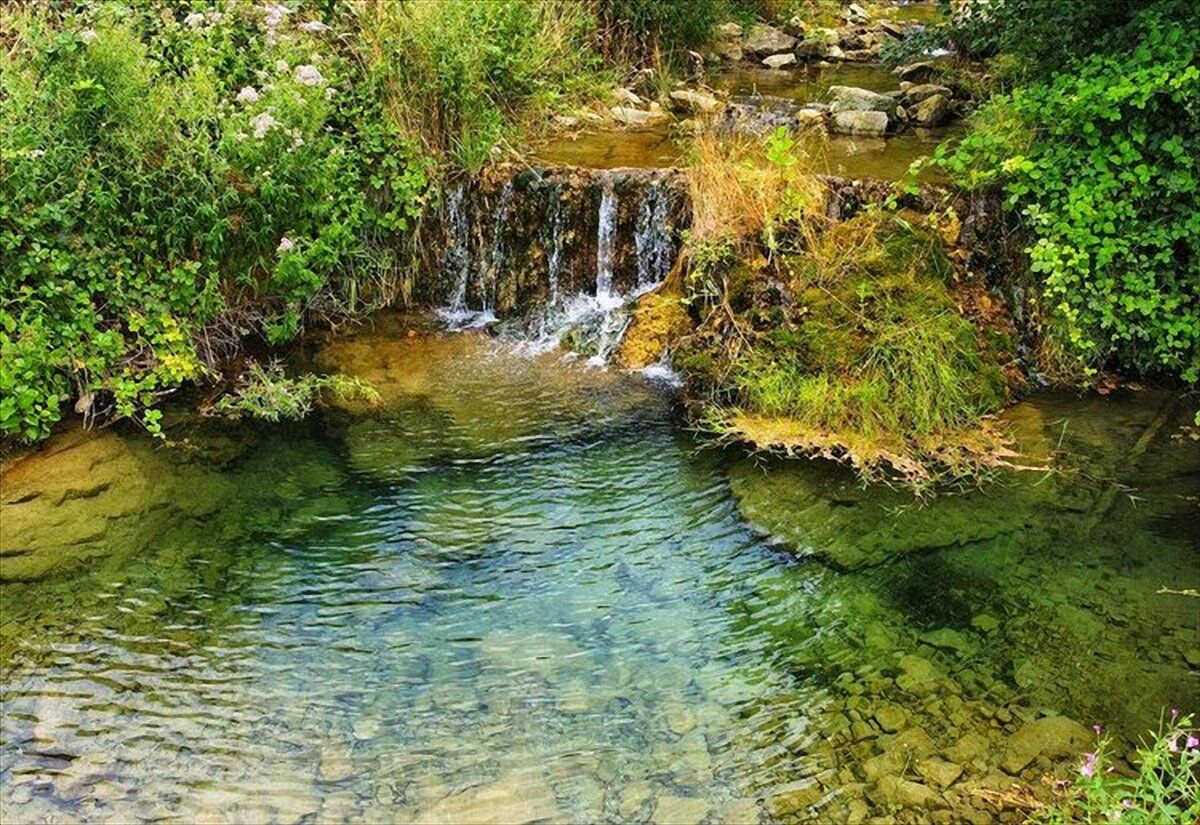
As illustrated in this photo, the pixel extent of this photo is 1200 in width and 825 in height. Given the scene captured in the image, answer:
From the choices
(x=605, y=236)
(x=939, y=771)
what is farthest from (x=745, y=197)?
(x=939, y=771)

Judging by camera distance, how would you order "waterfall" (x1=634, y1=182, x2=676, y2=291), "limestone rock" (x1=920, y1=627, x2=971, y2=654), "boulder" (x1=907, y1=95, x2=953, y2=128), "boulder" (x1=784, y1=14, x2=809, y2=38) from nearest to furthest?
1. "limestone rock" (x1=920, y1=627, x2=971, y2=654)
2. "waterfall" (x1=634, y1=182, x2=676, y2=291)
3. "boulder" (x1=907, y1=95, x2=953, y2=128)
4. "boulder" (x1=784, y1=14, x2=809, y2=38)

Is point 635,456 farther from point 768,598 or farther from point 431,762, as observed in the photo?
point 431,762

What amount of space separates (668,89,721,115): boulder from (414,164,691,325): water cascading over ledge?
216cm

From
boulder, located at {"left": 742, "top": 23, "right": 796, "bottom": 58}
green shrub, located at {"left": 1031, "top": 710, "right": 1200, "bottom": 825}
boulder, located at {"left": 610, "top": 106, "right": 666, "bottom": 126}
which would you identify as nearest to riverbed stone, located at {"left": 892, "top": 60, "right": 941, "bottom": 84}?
boulder, located at {"left": 742, "top": 23, "right": 796, "bottom": 58}

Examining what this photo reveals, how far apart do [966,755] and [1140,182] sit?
4.21m

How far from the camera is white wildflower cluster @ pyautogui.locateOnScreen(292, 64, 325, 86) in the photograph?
6.84 meters

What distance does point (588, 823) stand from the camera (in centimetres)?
353

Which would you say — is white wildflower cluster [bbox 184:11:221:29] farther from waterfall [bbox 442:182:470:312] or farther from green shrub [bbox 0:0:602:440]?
waterfall [bbox 442:182:470:312]

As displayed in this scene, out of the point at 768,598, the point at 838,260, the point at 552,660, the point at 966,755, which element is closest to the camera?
the point at 966,755

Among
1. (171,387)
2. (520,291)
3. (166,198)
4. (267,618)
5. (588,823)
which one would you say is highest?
(166,198)

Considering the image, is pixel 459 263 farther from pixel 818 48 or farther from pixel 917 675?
pixel 818 48

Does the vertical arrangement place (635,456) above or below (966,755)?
above

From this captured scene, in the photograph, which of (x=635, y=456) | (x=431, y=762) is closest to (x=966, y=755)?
(x=431, y=762)

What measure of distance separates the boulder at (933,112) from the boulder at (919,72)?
1257 millimetres
